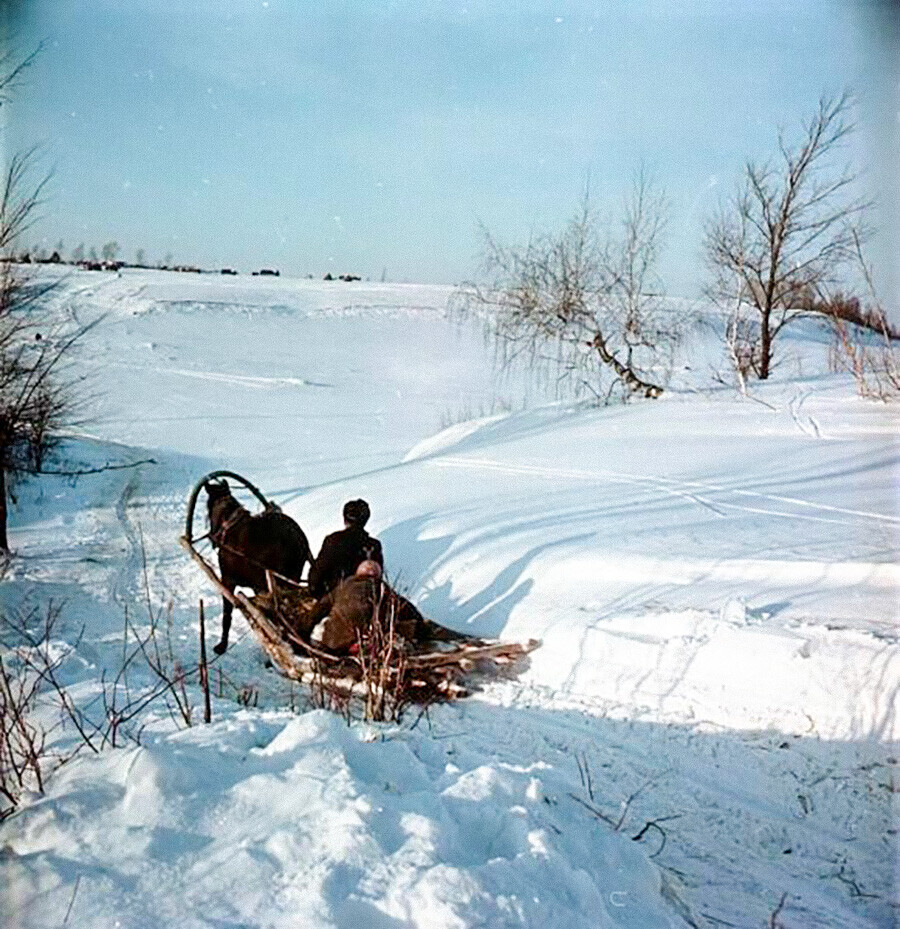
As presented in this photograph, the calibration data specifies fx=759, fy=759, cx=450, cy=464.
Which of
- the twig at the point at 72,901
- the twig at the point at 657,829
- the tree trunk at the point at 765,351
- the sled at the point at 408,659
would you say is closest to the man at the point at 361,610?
the sled at the point at 408,659

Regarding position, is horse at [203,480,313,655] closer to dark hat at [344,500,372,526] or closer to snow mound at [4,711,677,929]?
dark hat at [344,500,372,526]

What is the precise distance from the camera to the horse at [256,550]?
7.14m

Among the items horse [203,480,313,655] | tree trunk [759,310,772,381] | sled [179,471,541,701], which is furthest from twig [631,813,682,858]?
tree trunk [759,310,772,381]

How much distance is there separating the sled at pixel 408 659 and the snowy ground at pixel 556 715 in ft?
0.73

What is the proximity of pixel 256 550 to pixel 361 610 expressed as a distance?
78.1 inches

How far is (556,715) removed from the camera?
5078mm

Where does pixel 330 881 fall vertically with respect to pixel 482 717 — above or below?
above

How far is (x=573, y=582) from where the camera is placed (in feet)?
22.0

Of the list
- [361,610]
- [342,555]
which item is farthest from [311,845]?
[342,555]

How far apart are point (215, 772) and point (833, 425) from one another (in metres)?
11.4

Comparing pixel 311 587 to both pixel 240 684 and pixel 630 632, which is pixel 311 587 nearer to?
pixel 240 684

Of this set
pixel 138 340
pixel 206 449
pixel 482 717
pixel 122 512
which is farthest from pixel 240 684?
pixel 138 340

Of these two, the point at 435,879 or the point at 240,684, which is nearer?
the point at 435,879

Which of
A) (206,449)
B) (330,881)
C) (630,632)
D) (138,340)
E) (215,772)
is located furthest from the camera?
(138,340)
